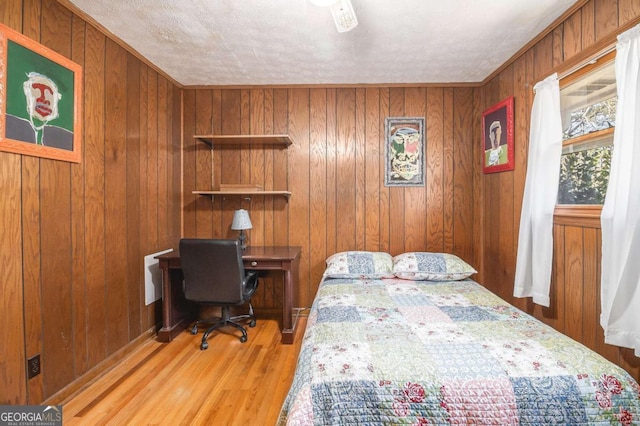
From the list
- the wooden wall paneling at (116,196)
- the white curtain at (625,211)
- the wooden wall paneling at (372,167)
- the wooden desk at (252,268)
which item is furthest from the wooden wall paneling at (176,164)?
the white curtain at (625,211)

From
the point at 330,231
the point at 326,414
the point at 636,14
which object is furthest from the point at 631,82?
the point at 330,231

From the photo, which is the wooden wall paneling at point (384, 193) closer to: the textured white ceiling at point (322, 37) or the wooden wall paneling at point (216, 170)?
the textured white ceiling at point (322, 37)

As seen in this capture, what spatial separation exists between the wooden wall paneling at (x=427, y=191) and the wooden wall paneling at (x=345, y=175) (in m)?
0.56

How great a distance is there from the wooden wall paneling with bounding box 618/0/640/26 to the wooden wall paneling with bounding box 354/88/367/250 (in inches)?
74.4

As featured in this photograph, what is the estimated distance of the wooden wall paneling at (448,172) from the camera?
305 centimetres

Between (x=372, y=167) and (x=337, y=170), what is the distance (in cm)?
37

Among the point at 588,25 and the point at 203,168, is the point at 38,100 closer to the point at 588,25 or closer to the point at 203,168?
the point at 203,168

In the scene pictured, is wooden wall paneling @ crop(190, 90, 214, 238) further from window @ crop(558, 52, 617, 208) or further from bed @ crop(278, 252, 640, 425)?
window @ crop(558, 52, 617, 208)

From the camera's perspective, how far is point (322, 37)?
85.6 inches

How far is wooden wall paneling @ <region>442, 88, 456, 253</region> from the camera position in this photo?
3047mm

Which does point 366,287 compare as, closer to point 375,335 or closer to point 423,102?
point 375,335

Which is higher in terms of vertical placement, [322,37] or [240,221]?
[322,37]

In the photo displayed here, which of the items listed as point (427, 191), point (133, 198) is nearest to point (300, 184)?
point (427, 191)

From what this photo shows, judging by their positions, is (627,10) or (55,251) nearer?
(627,10)
